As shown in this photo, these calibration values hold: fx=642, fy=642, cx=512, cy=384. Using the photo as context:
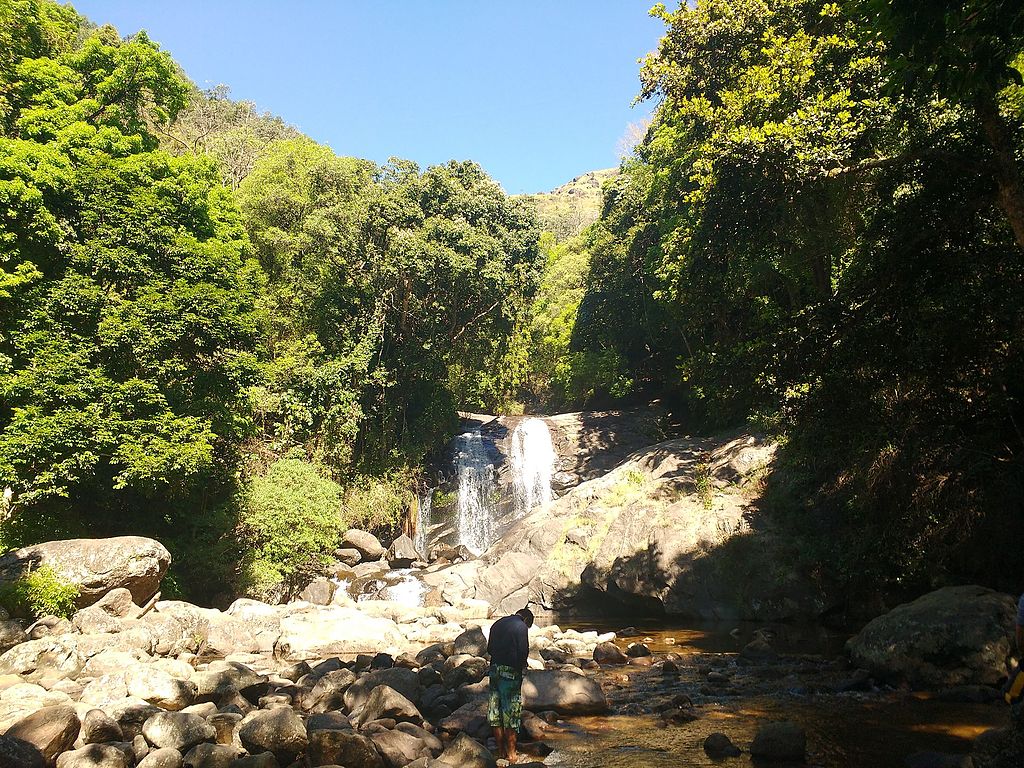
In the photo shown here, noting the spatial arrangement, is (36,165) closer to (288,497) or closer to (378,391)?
(288,497)

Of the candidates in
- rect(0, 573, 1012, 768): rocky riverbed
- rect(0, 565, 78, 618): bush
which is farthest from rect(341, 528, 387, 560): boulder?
rect(0, 565, 78, 618): bush

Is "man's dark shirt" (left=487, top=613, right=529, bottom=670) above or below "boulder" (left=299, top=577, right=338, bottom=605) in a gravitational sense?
above

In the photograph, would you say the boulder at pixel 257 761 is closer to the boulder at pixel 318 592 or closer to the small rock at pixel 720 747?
the small rock at pixel 720 747

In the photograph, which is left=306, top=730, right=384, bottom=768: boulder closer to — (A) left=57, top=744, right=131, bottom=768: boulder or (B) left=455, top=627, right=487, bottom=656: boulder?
(A) left=57, top=744, right=131, bottom=768: boulder

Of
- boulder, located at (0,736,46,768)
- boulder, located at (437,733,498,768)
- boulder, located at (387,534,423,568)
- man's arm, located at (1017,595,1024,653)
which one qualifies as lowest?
boulder, located at (387,534,423,568)

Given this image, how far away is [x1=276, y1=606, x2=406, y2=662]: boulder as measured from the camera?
49.4ft

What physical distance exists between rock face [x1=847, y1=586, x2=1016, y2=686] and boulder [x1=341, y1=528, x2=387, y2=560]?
20.2 m

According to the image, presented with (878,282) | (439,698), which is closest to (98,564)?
(439,698)

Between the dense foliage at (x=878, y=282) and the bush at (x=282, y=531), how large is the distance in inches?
515

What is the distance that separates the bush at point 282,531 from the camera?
1967 centimetres

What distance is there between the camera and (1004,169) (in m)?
8.55

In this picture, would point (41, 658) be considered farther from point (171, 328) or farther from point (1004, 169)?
point (1004, 169)

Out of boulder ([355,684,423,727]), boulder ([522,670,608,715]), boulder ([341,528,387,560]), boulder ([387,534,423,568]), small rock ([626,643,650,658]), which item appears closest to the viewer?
boulder ([355,684,423,727])

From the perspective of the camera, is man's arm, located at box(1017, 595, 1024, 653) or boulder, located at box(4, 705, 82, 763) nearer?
man's arm, located at box(1017, 595, 1024, 653)
